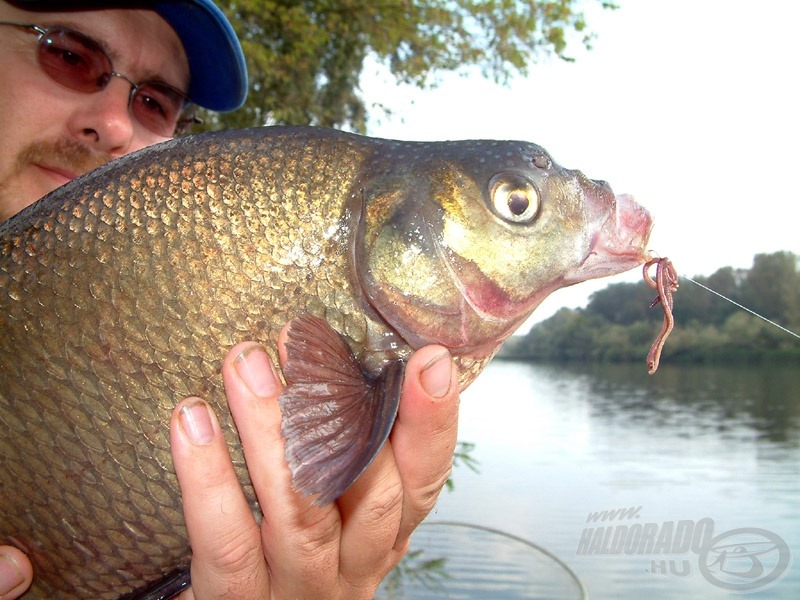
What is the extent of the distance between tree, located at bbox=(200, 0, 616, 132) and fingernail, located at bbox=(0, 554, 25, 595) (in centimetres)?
653

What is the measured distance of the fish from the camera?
1.51m

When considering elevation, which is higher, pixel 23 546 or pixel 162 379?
pixel 162 379

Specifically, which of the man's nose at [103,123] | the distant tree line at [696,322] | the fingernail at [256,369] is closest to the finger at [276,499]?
Answer: the fingernail at [256,369]

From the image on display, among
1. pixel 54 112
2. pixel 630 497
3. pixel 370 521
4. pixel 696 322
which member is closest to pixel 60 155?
pixel 54 112

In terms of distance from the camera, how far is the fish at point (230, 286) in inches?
59.6

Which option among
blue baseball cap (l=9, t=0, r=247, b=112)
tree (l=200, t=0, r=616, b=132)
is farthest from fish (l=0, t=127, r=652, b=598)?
tree (l=200, t=0, r=616, b=132)

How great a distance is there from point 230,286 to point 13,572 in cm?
97

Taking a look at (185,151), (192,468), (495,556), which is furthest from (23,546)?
(495,556)

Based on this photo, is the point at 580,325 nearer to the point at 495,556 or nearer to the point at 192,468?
the point at 495,556

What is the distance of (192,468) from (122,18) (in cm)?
245

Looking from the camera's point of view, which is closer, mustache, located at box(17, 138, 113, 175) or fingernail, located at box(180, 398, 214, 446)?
fingernail, located at box(180, 398, 214, 446)

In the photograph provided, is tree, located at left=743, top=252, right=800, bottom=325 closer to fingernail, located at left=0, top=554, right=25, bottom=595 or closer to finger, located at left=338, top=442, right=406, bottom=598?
finger, located at left=338, top=442, right=406, bottom=598

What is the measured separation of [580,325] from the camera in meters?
8.76

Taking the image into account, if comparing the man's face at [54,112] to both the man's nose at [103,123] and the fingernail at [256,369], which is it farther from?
the fingernail at [256,369]
